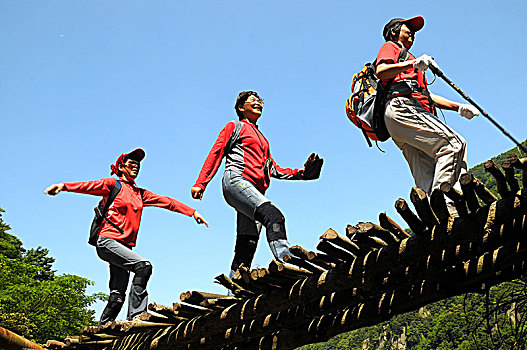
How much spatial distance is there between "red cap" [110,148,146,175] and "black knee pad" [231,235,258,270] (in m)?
1.73

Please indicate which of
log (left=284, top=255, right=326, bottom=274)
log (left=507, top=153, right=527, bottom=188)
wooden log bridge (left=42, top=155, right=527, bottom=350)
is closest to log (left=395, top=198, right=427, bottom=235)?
wooden log bridge (left=42, top=155, right=527, bottom=350)

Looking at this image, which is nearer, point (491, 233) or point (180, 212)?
point (491, 233)

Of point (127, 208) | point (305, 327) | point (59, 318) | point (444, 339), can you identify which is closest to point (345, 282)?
point (305, 327)

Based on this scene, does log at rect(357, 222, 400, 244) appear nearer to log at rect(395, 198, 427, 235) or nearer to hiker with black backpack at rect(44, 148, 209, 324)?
log at rect(395, 198, 427, 235)

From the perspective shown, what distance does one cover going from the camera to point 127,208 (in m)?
6.72

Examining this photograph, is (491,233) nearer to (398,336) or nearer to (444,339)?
(444,339)

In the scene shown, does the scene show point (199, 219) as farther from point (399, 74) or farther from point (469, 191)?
point (469, 191)

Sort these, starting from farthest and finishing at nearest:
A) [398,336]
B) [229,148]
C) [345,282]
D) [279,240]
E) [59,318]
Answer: [398,336] → [59,318] → [229,148] → [279,240] → [345,282]

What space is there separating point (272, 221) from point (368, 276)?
1.54 meters

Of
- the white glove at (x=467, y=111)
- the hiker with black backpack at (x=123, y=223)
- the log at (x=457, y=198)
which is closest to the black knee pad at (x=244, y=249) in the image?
the hiker with black backpack at (x=123, y=223)

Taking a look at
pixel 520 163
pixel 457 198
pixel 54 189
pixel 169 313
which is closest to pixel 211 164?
pixel 169 313

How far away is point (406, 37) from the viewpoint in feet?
18.0

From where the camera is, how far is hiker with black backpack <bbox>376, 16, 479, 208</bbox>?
477cm

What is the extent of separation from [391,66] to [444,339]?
80152mm
